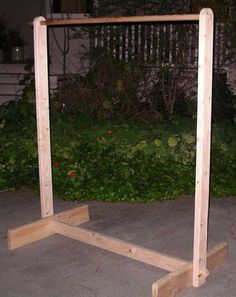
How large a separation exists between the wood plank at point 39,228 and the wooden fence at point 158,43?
3910 mm

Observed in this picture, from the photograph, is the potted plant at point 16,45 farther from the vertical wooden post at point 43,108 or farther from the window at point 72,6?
the vertical wooden post at point 43,108

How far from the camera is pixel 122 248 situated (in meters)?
4.06

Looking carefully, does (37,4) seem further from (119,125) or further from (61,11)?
(119,125)

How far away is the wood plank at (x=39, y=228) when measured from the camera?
4.33 metres

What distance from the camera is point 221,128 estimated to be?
25.0ft

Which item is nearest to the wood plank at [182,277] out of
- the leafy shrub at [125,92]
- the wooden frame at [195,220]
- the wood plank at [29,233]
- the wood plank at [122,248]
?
the wooden frame at [195,220]

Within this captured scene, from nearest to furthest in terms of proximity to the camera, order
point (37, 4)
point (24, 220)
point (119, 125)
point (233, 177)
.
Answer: point (24, 220)
point (233, 177)
point (119, 125)
point (37, 4)

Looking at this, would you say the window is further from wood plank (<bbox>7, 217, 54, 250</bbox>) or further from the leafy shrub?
wood plank (<bbox>7, 217, 54, 250</bbox>)

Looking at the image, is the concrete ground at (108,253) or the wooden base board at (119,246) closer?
the wooden base board at (119,246)

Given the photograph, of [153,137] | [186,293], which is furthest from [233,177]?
[186,293]

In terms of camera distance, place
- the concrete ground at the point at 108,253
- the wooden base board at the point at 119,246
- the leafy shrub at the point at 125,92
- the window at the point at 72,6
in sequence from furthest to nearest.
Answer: the window at the point at 72,6
the leafy shrub at the point at 125,92
the concrete ground at the point at 108,253
the wooden base board at the point at 119,246

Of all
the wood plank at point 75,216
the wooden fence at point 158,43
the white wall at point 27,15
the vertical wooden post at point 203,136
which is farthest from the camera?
the white wall at point 27,15

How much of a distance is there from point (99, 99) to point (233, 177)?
2.98 m

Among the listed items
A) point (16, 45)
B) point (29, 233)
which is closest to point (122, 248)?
point (29, 233)
